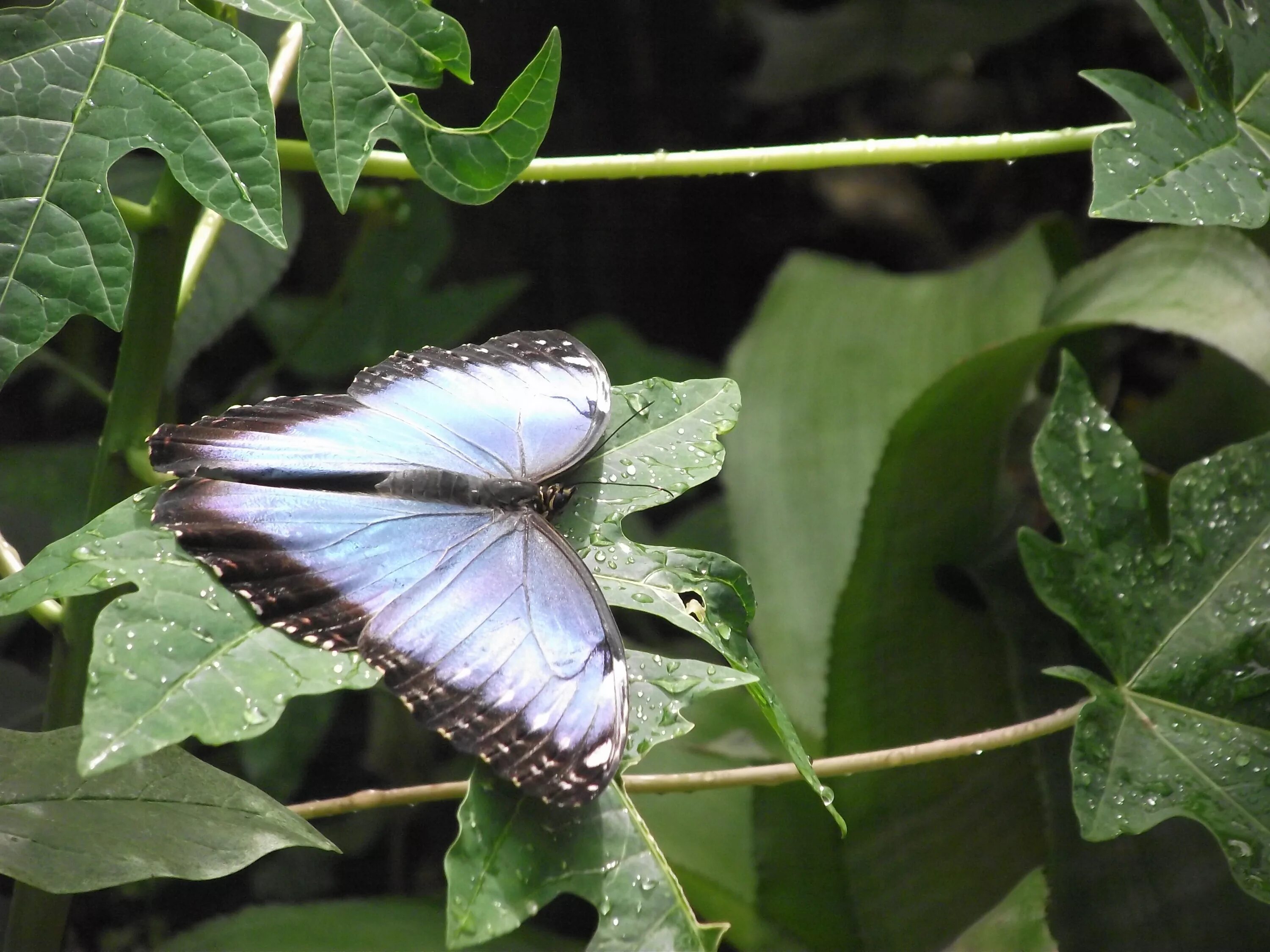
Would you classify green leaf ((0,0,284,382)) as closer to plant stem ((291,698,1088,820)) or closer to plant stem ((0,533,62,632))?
plant stem ((0,533,62,632))

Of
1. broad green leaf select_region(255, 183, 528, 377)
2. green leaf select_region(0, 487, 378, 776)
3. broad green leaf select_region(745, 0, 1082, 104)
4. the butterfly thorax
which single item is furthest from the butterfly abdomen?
broad green leaf select_region(745, 0, 1082, 104)

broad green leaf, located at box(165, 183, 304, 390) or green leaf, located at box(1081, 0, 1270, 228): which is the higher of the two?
green leaf, located at box(1081, 0, 1270, 228)

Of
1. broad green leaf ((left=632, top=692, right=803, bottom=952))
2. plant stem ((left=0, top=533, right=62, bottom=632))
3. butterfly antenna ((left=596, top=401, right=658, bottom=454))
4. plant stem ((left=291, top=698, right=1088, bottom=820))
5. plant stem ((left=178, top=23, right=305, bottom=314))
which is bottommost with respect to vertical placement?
broad green leaf ((left=632, top=692, right=803, bottom=952))

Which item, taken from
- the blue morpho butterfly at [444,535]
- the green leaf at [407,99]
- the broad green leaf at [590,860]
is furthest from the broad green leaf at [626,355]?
the broad green leaf at [590,860]

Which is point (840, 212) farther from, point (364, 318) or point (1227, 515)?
point (1227, 515)

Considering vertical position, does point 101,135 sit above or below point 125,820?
above

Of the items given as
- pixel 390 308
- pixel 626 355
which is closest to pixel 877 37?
pixel 626 355

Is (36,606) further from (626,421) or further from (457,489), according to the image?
(626,421)
